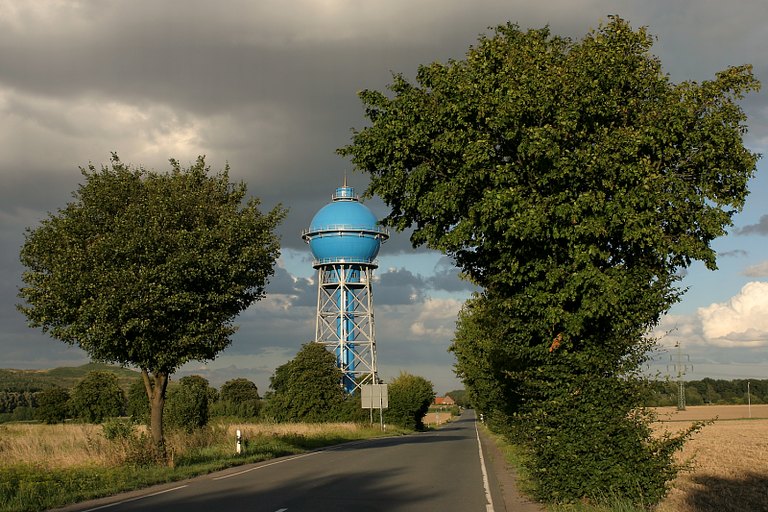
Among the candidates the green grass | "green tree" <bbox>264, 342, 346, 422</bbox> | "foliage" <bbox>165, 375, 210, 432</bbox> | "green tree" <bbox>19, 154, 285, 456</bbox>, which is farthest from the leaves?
"green tree" <bbox>264, 342, 346, 422</bbox>

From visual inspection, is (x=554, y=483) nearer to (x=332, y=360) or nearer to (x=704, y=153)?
(x=704, y=153)

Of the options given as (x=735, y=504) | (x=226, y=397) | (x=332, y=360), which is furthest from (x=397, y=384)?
(x=735, y=504)

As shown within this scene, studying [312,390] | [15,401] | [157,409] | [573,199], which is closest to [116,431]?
[157,409]

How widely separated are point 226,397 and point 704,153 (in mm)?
111651

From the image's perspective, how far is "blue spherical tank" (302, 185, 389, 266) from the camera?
73000 mm

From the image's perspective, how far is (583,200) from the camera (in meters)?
12.4

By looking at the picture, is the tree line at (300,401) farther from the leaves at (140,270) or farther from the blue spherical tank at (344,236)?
the leaves at (140,270)

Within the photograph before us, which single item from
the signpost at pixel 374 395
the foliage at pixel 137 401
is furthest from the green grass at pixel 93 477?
the foliage at pixel 137 401

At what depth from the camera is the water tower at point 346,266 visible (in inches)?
2884

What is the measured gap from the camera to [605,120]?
1359 centimetres

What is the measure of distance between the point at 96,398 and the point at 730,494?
254 ft

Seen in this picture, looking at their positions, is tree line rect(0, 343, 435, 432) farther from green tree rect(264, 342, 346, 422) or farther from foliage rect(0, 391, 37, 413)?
foliage rect(0, 391, 37, 413)

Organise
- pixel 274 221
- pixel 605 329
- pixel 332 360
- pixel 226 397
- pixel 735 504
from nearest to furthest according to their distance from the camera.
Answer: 1. pixel 605 329
2. pixel 735 504
3. pixel 274 221
4. pixel 332 360
5. pixel 226 397

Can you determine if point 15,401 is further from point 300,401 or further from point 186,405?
point 186,405
